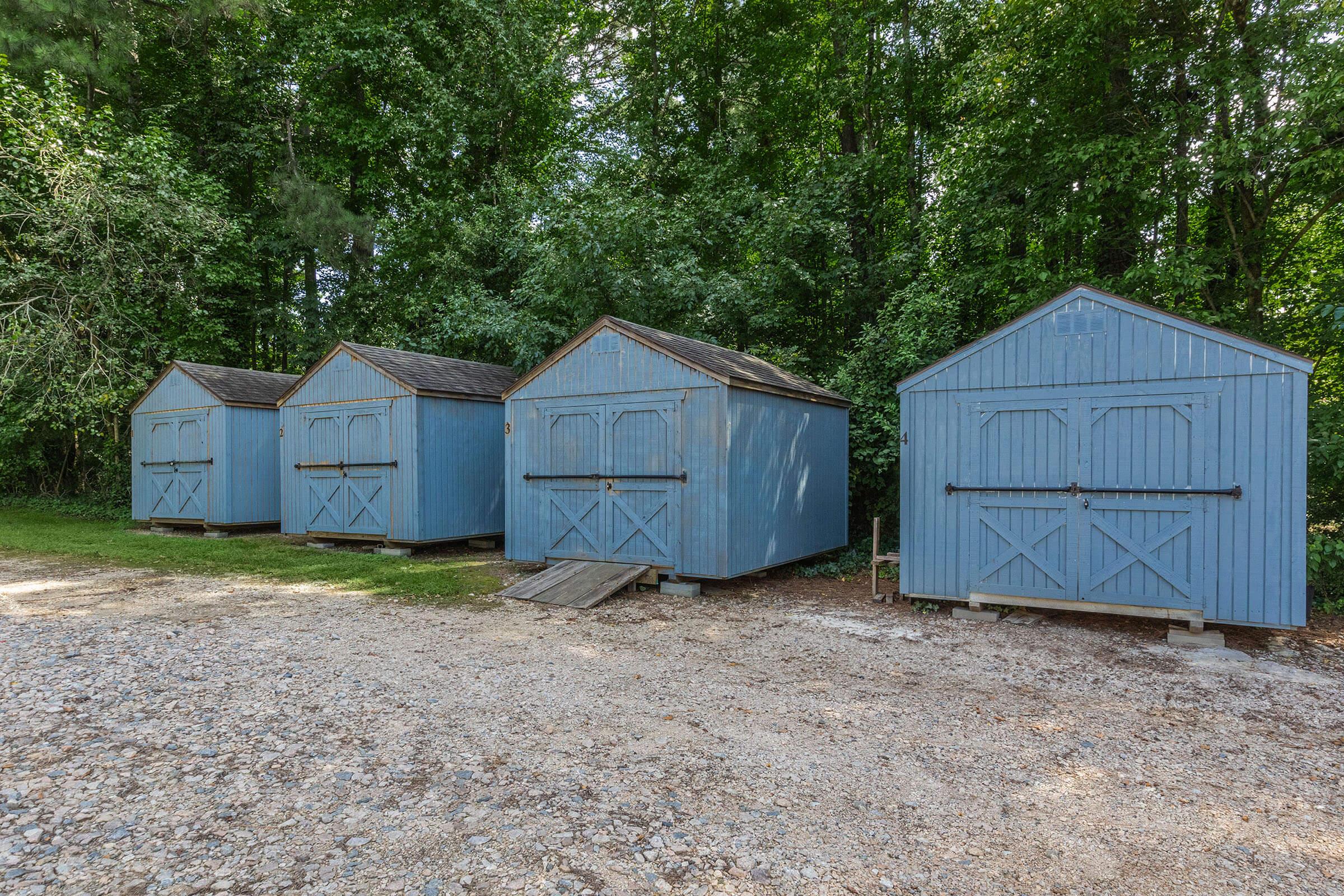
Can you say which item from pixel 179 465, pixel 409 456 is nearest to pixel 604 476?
pixel 409 456

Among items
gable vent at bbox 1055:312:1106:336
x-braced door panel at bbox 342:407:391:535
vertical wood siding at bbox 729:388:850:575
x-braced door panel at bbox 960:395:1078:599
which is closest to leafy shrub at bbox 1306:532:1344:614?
x-braced door panel at bbox 960:395:1078:599

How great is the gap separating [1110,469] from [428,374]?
1016cm

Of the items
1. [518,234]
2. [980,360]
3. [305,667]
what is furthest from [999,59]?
[305,667]

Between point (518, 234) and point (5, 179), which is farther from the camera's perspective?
point (518, 234)

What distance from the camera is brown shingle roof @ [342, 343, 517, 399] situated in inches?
460

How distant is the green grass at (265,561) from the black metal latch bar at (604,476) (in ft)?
5.12

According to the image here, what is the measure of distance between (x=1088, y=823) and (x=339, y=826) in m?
3.50

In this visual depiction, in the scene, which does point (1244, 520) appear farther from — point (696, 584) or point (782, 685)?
point (696, 584)

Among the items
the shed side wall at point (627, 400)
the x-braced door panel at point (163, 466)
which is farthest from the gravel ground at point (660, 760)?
the x-braced door panel at point (163, 466)

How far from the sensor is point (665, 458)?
898 centimetres

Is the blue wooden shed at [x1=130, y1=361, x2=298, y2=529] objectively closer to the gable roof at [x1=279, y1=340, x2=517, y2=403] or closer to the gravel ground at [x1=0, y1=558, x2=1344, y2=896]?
the gable roof at [x1=279, y1=340, x2=517, y2=403]

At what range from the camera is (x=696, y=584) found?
8.94 meters

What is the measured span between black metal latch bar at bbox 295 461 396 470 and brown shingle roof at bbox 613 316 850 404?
491 cm

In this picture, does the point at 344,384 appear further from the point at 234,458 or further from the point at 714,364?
the point at 714,364
